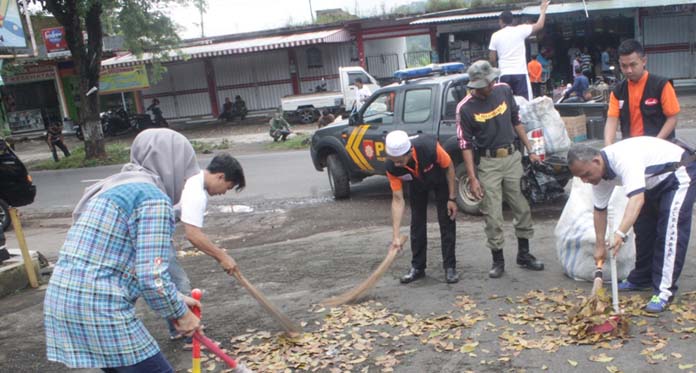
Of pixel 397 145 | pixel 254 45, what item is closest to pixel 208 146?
pixel 254 45

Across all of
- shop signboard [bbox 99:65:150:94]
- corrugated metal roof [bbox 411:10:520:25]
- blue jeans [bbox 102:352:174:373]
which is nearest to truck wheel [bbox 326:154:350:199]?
blue jeans [bbox 102:352:174:373]

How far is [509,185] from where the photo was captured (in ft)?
19.3

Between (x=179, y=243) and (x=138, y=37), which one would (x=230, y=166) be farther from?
(x=138, y=37)

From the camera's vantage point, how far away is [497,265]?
5914mm

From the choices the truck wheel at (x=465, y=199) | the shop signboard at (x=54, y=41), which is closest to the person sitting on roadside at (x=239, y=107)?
the shop signboard at (x=54, y=41)

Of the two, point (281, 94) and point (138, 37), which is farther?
point (281, 94)

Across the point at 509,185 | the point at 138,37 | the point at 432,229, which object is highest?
the point at 138,37

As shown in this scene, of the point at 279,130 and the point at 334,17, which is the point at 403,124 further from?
the point at 334,17

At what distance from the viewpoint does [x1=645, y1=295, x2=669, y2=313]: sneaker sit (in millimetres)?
4695

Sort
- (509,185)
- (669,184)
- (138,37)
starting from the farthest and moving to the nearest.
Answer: (138,37) < (509,185) < (669,184)

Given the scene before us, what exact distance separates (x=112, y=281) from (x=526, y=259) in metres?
4.17

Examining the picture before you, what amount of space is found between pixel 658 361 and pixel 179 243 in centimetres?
667

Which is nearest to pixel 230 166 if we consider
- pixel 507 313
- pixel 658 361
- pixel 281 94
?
pixel 507 313

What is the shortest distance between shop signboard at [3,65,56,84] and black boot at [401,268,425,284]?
94.3 feet
